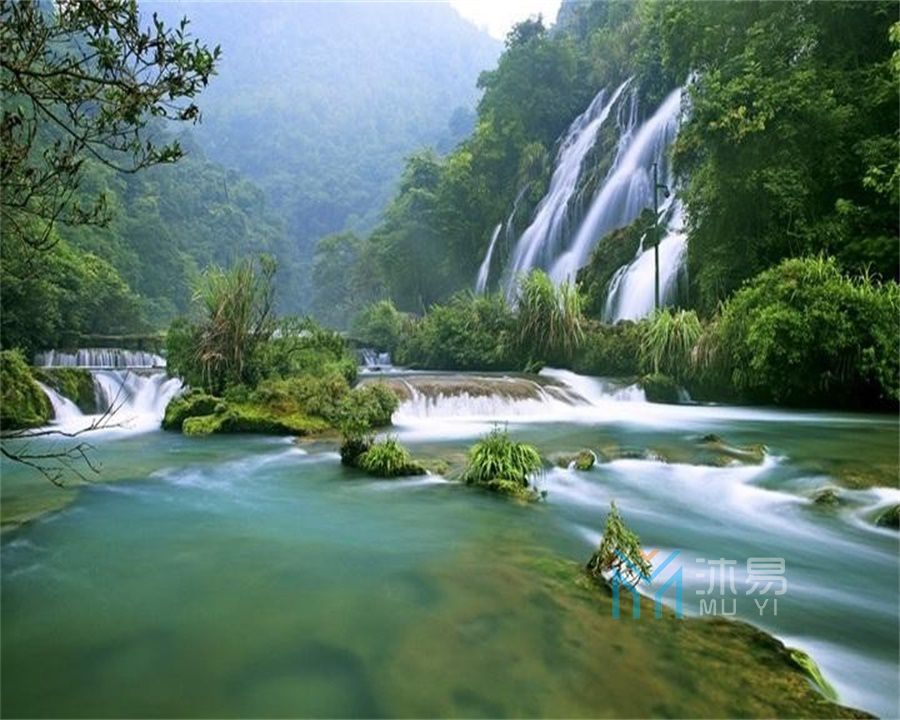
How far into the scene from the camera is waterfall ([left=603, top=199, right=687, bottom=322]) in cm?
1538

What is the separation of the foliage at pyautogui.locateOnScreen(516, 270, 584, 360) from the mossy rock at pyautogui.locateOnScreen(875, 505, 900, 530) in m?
9.58

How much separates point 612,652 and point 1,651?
2.60 m

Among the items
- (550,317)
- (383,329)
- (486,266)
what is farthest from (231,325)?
(486,266)

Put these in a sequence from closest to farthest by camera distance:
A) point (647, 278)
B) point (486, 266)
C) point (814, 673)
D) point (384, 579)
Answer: point (814, 673) < point (384, 579) < point (647, 278) < point (486, 266)

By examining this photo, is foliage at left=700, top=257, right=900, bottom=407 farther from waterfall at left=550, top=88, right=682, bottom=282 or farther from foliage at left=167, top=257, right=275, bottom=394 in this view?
waterfall at left=550, top=88, right=682, bottom=282

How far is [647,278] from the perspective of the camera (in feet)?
53.3

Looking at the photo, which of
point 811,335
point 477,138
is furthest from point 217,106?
point 811,335

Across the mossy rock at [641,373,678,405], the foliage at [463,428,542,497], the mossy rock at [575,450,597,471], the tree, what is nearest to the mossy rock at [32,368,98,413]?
the foliage at [463,428,542,497]

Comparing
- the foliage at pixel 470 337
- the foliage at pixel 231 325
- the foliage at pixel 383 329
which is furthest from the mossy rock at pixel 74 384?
the foliage at pixel 383 329

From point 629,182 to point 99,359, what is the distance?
54.1 feet

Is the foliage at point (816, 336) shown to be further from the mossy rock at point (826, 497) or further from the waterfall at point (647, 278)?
the waterfall at point (647, 278)

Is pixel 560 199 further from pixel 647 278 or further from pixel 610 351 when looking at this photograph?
pixel 610 351

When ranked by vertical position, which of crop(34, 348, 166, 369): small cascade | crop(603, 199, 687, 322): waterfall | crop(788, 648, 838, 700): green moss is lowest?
crop(788, 648, 838, 700): green moss

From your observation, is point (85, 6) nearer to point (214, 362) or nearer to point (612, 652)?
point (612, 652)
